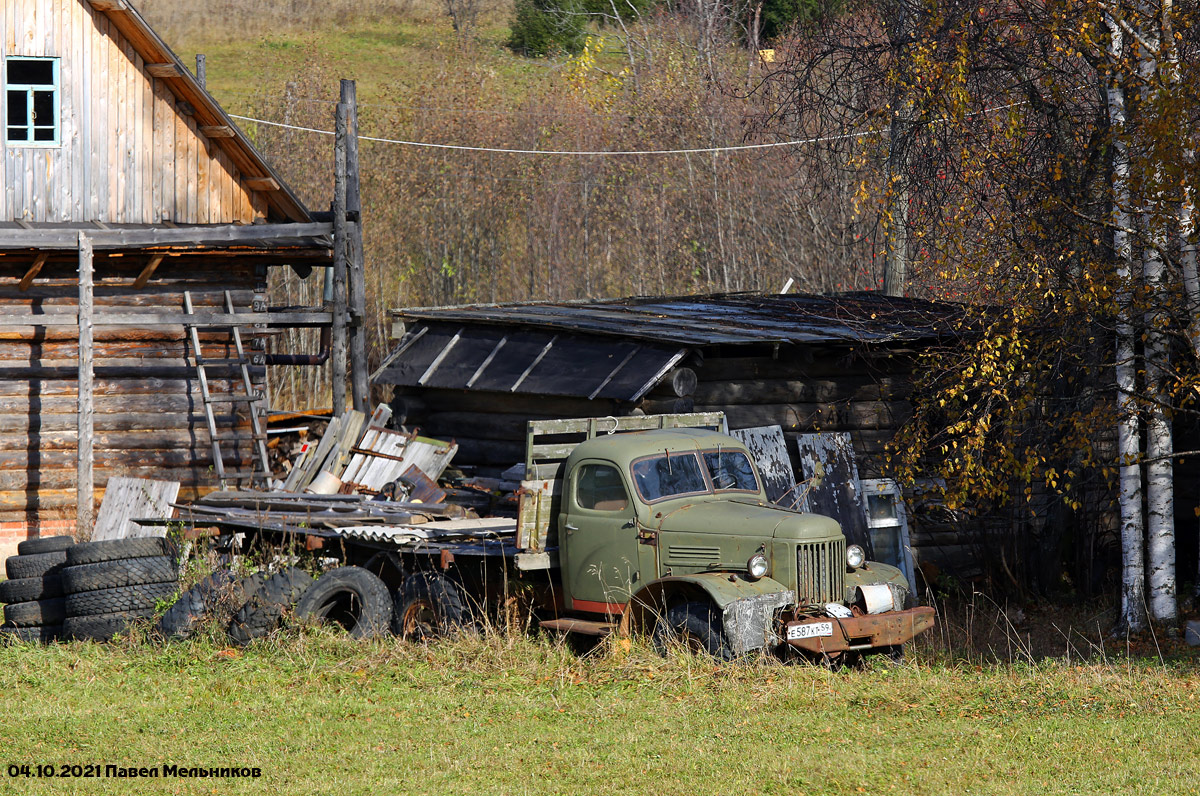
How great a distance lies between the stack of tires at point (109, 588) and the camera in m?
10.4

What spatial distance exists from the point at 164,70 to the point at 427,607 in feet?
27.4

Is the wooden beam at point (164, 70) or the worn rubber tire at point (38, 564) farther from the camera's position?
the wooden beam at point (164, 70)

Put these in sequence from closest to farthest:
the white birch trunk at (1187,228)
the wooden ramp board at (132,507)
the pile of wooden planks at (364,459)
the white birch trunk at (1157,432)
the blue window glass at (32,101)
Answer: the white birch trunk at (1187,228) → the white birch trunk at (1157,432) → the wooden ramp board at (132,507) → the pile of wooden planks at (364,459) → the blue window glass at (32,101)

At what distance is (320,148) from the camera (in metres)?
30.0

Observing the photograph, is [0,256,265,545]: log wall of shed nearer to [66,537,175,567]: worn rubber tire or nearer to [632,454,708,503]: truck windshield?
[66,537,175,567]: worn rubber tire

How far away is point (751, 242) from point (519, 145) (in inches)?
290

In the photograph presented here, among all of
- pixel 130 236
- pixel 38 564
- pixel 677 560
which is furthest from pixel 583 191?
pixel 677 560

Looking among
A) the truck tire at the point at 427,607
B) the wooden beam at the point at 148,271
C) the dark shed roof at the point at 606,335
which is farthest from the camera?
the wooden beam at the point at 148,271

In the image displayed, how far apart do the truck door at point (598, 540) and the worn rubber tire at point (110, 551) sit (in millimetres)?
3526

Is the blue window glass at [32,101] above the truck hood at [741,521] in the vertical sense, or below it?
above

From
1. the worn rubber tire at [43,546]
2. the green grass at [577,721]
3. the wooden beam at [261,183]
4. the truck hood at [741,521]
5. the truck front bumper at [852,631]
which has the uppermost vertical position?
the wooden beam at [261,183]

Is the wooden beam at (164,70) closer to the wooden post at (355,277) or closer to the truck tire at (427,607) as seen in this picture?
the wooden post at (355,277)

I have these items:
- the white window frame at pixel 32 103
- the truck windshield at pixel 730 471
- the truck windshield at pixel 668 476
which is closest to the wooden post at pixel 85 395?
the white window frame at pixel 32 103

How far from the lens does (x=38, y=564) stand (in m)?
10.8
